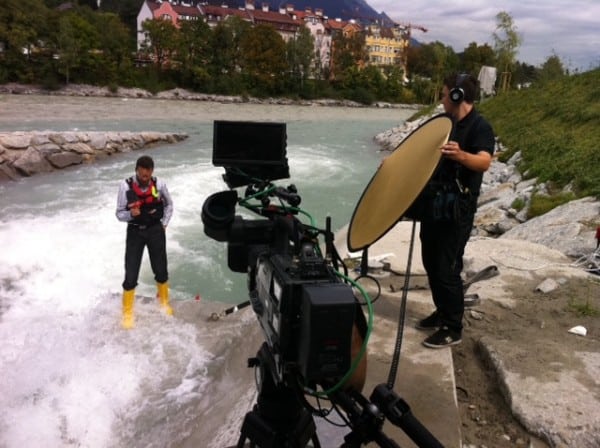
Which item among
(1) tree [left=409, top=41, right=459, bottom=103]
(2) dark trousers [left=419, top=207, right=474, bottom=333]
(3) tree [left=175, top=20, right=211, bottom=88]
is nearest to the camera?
(2) dark trousers [left=419, top=207, right=474, bottom=333]

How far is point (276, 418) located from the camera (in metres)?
1.86

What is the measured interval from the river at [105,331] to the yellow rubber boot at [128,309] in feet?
0.36

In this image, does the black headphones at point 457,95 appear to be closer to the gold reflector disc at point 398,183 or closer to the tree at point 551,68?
the gold reflector disc at point 398,183

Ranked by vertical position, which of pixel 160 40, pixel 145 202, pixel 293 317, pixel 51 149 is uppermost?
pixel 160 40

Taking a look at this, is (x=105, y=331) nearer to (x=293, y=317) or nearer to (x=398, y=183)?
(x=398, y=183)

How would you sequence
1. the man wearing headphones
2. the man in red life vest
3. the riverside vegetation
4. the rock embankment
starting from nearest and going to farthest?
the man wearing headphones → the man in red life vest → the riverside vegetation → the rock embankment

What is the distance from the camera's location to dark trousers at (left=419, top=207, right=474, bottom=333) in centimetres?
336

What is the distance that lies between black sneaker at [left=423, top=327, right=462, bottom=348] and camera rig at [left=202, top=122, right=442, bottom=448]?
188 cm

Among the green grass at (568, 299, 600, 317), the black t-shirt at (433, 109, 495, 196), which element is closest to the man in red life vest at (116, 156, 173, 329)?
the black t-shirt at (433, 109, 495, 196)

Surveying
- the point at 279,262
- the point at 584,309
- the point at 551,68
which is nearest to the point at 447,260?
the point at 584,309

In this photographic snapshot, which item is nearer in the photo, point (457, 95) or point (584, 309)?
point (457, 95)

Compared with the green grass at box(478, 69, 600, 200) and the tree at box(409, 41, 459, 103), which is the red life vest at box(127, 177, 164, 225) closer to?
the green grass at box(478, 69, 600, 200)

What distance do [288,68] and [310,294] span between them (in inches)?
2856

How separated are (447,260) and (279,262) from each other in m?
2.07
